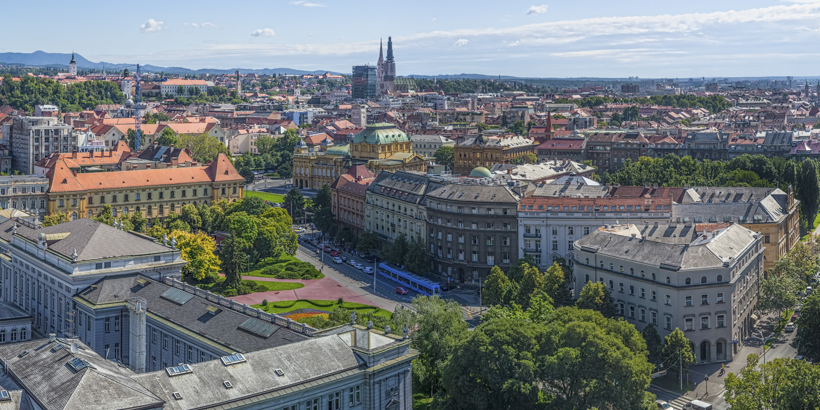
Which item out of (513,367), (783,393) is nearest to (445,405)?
(513,367)

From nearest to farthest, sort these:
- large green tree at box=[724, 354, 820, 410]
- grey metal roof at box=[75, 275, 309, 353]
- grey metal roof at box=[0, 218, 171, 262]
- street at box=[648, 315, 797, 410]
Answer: grey metal roof at box=[75, 275, 309, 353] < large green tree at box=[724, 354, 820, 410] < street at box=[648, 315, 797, 410] < grey metal roof at box=[0, 218, 171, 262]

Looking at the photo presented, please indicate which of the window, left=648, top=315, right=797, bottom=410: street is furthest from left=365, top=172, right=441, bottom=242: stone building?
the window

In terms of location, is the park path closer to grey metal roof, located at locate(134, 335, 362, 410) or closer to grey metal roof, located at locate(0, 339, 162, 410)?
grey metal roof, located at locate(134, 335, 362, 410)

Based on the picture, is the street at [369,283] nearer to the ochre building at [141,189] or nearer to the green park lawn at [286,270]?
the green park lawn at [286,270]

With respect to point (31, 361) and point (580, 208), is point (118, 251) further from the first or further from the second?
point (580, 208)

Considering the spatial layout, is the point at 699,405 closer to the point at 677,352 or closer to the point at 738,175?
the point at 677,352

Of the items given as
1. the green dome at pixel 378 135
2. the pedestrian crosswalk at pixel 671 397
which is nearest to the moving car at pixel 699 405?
the pedestrian crosswalk at pixel 671 397
